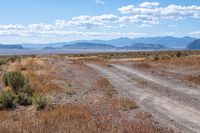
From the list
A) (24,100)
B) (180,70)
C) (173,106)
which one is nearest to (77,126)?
(173,106)

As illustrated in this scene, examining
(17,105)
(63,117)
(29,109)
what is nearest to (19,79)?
(17,105)

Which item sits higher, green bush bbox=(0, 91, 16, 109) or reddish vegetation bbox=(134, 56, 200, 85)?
green bush bbox=(0, 91, 16, 109)

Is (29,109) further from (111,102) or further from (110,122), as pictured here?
(110,122)

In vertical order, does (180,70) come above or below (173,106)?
below

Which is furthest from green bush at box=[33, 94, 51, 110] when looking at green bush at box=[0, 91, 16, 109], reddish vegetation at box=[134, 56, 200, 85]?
reddish vegetation at box=[134, 56, 200, 85]

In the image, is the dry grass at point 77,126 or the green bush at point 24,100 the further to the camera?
the green bush at point 24,100

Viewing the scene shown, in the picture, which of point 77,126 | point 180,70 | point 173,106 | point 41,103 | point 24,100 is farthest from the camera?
point 180,70

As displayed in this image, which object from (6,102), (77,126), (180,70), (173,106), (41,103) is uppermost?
(77,126)

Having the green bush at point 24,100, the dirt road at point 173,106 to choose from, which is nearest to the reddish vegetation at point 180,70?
the dirt road at point 173,106

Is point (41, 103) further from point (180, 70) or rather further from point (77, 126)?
point (180, 70)

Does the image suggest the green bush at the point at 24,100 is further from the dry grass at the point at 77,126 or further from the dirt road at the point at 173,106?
the dry grass at the point at 77,126

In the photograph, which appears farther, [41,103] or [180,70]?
[180,70]

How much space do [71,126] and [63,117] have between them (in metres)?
1.99

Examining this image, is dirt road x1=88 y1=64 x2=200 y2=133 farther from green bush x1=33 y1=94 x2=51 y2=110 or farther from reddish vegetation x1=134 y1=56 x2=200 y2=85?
reddish vegetation x1=134 y1=56 x2=200 y2=85
